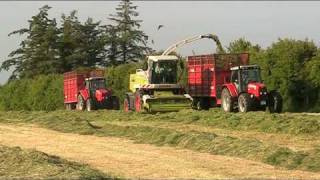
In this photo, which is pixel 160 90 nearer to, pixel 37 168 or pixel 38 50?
pixel 37 168

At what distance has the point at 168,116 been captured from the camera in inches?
996

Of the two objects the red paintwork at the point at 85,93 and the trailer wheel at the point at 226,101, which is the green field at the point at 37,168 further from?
the red paintwork at the point at 85,93

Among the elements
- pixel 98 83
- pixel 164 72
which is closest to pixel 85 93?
pixel 98 83

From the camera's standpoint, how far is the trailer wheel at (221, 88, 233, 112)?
26734 mm

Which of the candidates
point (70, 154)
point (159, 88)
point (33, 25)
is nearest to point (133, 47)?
point (33, 25)

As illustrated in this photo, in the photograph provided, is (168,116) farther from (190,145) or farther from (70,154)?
(70,154)

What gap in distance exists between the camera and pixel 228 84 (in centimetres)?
2728

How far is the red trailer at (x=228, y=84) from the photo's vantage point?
2561cm

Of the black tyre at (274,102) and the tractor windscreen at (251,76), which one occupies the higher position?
the tractor windscreen at (251,76)

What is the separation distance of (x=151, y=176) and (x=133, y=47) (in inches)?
2567

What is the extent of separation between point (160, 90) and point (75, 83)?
483 inches

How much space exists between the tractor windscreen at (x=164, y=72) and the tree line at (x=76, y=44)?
44.4 meters

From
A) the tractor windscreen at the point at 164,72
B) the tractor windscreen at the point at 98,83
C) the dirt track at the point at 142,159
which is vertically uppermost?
the tractor windscreen at the point at 164,72

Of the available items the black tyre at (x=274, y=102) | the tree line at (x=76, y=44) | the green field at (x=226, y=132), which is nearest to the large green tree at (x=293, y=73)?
the black tyre at (x=274, y=102)
